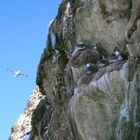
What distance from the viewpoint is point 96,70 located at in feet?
65.4

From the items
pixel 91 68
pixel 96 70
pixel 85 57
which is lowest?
pixel 96 70

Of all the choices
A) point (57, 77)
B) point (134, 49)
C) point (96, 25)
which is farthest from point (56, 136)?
point (134, 49)

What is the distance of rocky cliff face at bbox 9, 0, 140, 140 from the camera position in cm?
1698

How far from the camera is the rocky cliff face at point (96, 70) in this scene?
55.7 ft

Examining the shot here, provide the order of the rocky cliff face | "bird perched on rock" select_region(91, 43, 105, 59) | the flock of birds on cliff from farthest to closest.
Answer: "bird perched on rock" select_region(91, 43, 105, 59) → the flock of birds on cliff → the rocky cliff face

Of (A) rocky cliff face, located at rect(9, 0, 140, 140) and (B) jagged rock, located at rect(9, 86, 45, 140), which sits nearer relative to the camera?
(A) rocky cliff face, located at rect(9, 0, 140, 140)

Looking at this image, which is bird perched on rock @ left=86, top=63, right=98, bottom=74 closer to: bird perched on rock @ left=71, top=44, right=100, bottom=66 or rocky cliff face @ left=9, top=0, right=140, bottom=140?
rocky cliff face @ left=9, top=0, right=140, bottom=140

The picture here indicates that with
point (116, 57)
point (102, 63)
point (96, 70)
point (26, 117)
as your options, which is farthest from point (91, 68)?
point (26, 117)

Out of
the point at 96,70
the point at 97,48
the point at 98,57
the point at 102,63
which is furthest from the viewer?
the point at 97,48

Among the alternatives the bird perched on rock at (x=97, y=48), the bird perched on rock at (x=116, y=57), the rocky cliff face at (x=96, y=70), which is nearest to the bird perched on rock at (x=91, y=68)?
the rocky cliff face at (x=96, y=70)

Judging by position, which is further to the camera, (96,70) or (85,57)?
(85,57)

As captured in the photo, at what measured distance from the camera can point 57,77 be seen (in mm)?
28781

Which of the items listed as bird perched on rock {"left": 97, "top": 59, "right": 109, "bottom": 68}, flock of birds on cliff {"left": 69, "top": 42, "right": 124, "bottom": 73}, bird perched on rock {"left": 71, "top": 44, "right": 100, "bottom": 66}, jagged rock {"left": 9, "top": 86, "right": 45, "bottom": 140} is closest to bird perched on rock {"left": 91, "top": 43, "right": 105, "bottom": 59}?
flock of birds on cliff {"left": 69, "top": 42, "right": 124, "bottom": 73}

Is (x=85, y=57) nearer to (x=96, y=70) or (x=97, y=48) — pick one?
(x=97, y=48)
